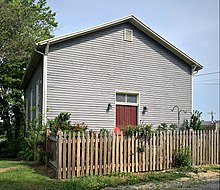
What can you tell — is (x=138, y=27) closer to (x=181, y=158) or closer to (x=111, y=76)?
(x=111, y=76)

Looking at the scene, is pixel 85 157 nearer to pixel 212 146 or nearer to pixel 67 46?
pixel 212 146

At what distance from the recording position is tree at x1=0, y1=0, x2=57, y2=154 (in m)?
18.0

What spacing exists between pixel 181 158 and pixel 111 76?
548 centimetres

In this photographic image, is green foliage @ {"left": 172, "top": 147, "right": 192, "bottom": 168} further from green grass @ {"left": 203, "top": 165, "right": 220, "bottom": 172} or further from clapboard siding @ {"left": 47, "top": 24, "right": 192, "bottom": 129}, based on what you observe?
clapboard siding @ {"left": 47, "top": 24, "right": 192, "bottom": 129}

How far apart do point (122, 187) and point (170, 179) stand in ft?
5.52

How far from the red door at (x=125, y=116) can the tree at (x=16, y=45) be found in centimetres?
642

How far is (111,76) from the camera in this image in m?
14.1

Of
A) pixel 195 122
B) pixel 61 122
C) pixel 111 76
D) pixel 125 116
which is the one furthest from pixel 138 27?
A: pixel 61 122

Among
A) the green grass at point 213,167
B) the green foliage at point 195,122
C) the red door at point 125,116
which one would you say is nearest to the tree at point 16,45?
the red door at point 125,116

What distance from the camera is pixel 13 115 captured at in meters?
23.6

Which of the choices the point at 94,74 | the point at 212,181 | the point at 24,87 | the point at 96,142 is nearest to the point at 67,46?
the point at 94,74

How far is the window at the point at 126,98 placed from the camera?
14.4 meters

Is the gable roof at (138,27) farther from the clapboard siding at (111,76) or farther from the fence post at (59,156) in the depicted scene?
the fence post at (59,156)

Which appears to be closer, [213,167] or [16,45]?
[213,167]
